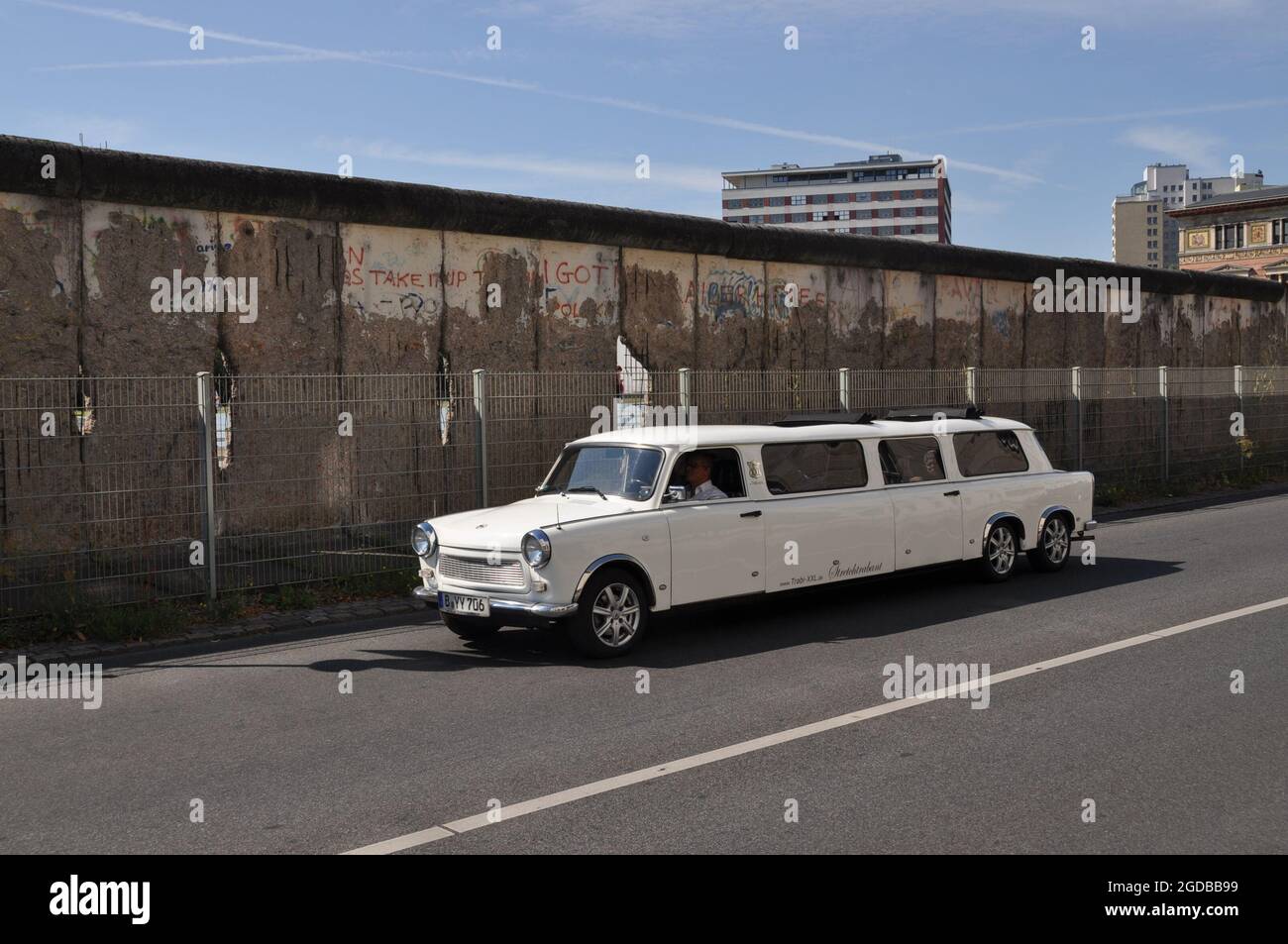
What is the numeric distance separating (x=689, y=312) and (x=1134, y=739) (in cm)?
1026

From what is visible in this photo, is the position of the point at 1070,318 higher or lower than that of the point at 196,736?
higher

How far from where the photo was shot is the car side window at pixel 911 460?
399 inches

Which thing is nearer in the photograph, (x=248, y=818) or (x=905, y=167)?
(x=248, y=818)

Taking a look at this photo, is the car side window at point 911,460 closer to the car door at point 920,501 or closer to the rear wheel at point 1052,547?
the car door at point 920,501

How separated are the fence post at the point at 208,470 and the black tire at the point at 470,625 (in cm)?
249

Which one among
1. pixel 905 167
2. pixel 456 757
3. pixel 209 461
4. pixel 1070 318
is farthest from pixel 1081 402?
pixel 905 167

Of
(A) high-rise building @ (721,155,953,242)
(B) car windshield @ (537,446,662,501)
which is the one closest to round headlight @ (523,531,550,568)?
(B) car windshield @ (537,446,662,501)

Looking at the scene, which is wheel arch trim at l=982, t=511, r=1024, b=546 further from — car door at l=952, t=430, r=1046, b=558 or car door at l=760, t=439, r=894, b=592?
car door at l=760, t=439, r=894, b=592

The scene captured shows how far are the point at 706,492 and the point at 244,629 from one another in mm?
3866

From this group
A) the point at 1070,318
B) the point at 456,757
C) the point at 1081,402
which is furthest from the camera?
the point at 1070,318

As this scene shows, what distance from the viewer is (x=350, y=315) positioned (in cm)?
1238

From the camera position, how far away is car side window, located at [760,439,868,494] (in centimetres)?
938

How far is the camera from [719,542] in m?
8.82
